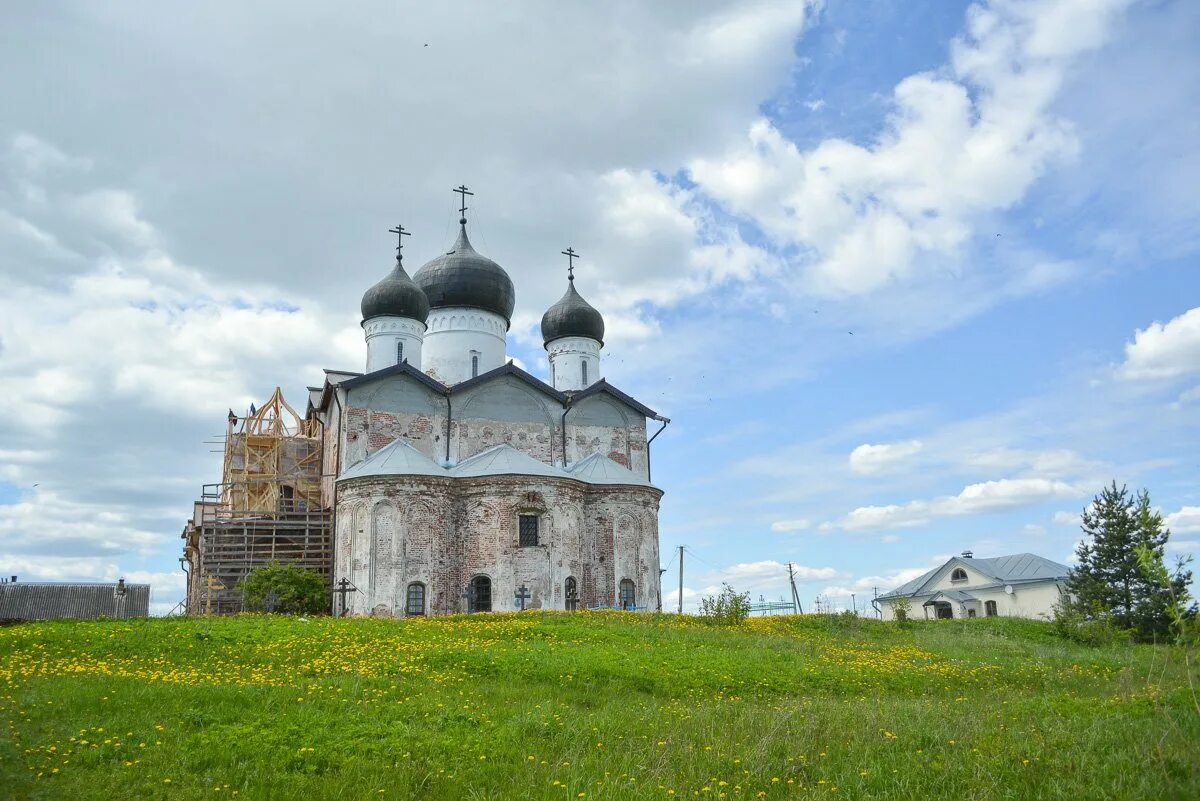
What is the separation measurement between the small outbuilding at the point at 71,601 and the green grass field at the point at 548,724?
71.8 feet

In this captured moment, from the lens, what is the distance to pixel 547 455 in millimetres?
30500

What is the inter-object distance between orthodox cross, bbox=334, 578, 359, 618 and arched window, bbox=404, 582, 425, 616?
1466 millimetres

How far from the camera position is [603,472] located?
96.8 ft

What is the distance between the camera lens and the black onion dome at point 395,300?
32.2m

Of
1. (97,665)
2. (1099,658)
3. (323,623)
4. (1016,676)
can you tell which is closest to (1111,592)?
(1099,658)

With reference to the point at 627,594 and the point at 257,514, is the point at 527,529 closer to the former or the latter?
the point at 627,594

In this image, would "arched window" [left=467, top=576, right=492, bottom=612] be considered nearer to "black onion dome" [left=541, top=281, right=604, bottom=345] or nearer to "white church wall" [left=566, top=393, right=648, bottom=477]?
"white church wall" [left=566, top=393, right=648, bottom=477]

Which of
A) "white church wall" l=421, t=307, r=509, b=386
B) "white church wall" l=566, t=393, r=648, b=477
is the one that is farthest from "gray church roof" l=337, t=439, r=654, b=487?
"white church wall" l=421, t=307, r=509, b=386

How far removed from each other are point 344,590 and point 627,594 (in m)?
8.57

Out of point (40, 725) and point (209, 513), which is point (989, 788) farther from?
point (209, 513)

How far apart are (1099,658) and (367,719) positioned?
15.2m

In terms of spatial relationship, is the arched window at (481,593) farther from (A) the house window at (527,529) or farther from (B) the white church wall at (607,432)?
(B) the white church wall at (607,432)

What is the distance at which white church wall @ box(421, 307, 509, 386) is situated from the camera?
3372 cm

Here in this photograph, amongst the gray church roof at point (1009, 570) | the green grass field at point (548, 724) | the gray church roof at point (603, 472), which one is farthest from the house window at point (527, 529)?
the gray church roof at point (1009, 570)
